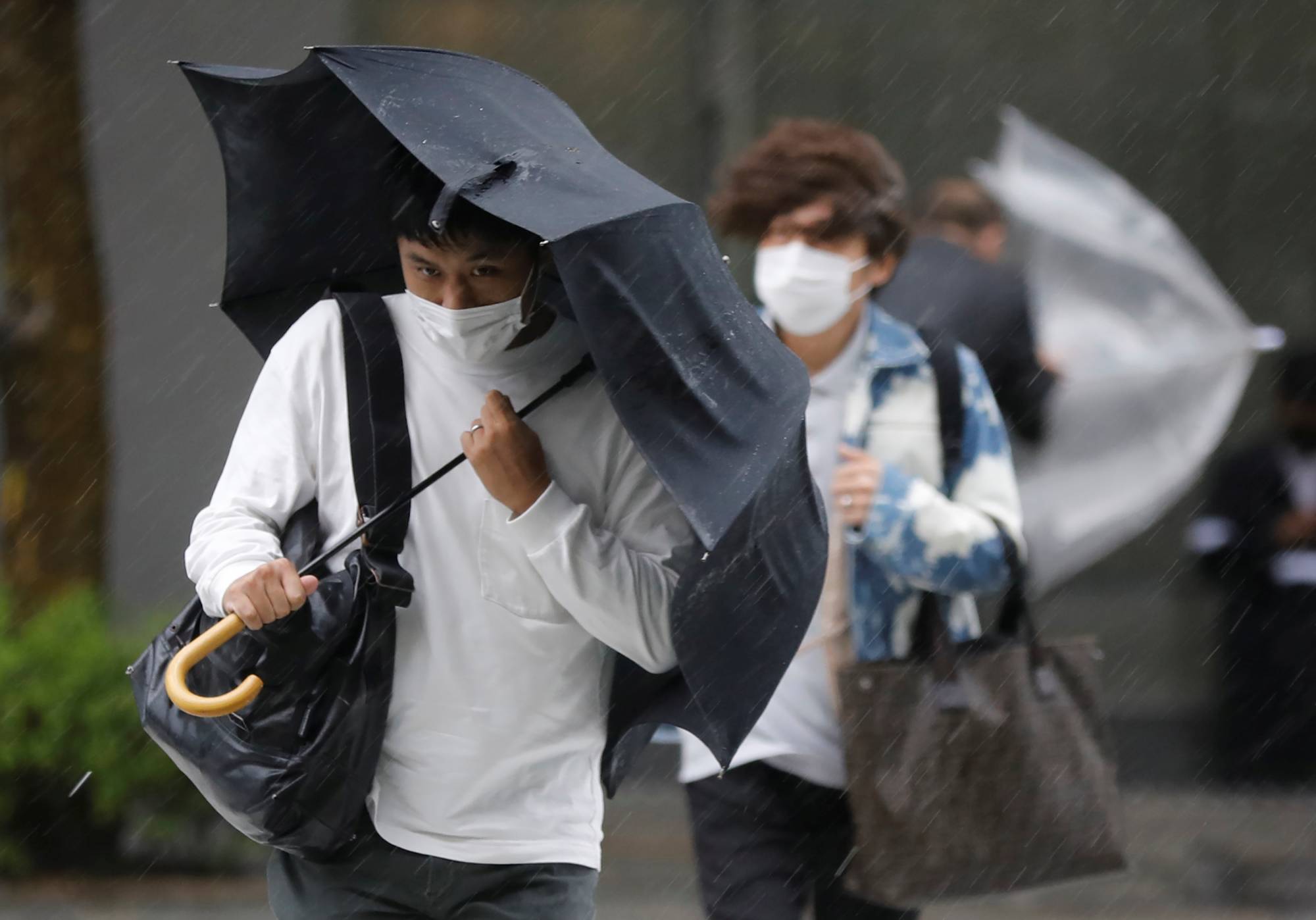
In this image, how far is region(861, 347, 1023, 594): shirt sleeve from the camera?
364cm

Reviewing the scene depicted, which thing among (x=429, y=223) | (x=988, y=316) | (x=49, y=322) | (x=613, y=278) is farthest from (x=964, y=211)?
(x=49, y=322)

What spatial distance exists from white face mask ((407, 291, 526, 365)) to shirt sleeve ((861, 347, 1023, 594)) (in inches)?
46.2

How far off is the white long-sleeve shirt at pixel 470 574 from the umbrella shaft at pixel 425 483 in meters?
0.03

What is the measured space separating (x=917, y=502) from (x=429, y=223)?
1460mm

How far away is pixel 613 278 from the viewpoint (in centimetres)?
237

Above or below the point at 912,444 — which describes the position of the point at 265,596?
above

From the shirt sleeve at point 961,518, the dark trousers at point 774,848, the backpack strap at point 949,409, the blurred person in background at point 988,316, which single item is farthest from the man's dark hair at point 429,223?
the blurred person in background at point 988,316

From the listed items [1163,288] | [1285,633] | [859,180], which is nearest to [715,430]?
[859,180]

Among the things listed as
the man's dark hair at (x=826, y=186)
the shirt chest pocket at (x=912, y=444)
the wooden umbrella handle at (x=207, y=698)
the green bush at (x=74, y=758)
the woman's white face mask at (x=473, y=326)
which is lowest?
the green bush at (x=74, y=758)

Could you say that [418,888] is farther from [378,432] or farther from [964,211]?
[964,211]

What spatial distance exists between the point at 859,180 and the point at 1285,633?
14.0ft

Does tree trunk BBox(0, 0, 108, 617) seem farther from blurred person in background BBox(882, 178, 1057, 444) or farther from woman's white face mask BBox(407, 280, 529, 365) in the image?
woman's white face mask BBox(407, 280, 529, 365)

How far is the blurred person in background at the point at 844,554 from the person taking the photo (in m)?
3.69

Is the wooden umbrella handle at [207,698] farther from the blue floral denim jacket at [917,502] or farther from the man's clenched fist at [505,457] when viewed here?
the blue floral denim jacket at [917,502]
